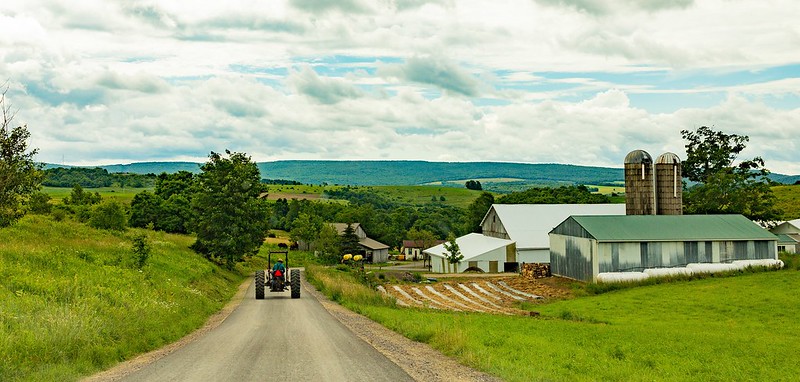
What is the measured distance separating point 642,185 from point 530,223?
1730 cm

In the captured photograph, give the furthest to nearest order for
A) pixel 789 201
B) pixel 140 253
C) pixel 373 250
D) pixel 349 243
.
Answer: pixel 373 250 → pixel 789 201 → pixel 349 243 → pixel 140 253

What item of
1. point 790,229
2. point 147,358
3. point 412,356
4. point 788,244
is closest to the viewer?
point 147,358

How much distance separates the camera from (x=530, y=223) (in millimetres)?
76062

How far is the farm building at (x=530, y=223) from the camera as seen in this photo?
7231 cm

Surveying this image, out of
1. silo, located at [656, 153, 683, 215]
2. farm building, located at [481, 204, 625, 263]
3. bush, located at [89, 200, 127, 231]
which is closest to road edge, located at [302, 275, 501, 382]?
bush, located at [89, 200, 127, 231]

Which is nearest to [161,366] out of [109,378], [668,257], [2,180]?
[109,378]

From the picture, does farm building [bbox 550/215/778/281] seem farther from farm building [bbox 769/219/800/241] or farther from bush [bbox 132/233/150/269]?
bush [bbox 132/233/150/269]

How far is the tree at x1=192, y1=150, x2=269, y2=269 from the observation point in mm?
55597

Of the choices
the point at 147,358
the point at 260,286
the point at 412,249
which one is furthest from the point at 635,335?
the point at 412,249

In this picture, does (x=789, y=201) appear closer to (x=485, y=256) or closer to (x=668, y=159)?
(x=668, y=159)

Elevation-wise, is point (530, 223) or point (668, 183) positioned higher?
point (668, 183)

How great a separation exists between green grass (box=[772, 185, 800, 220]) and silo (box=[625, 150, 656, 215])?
189 ft

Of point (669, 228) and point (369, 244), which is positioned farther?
point (369, 244)

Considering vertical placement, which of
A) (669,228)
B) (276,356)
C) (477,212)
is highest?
(477,212)
